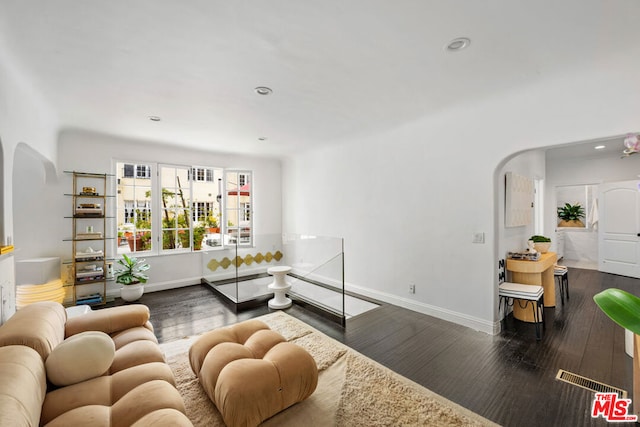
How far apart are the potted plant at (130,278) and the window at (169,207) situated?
453mm

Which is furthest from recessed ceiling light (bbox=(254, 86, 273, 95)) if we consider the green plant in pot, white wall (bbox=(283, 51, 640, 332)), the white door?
the white door

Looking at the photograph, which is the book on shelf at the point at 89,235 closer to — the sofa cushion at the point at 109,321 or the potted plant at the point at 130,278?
the potted plant at the point at 130,278

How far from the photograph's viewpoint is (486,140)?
3.29 m

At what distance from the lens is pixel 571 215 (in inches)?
314

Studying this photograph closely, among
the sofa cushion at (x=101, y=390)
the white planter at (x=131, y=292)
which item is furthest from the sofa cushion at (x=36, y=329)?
the white planter at (x=131, y=292)

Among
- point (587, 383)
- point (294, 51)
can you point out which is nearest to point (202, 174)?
point (294, 51)

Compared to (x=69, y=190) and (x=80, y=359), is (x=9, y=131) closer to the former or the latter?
(x=80, y=359)

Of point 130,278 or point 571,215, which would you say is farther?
point 571,215

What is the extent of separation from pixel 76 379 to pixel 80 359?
0.37ft

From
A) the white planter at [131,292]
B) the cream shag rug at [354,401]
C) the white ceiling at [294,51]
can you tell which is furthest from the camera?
the white planter at [131,292]

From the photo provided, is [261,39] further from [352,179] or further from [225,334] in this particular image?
[352,179]

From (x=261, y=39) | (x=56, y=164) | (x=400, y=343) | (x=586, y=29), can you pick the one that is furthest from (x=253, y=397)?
(x=56, y=164)

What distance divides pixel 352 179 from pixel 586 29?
3.35m

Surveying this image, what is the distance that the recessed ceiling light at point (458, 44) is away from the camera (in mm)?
2070
